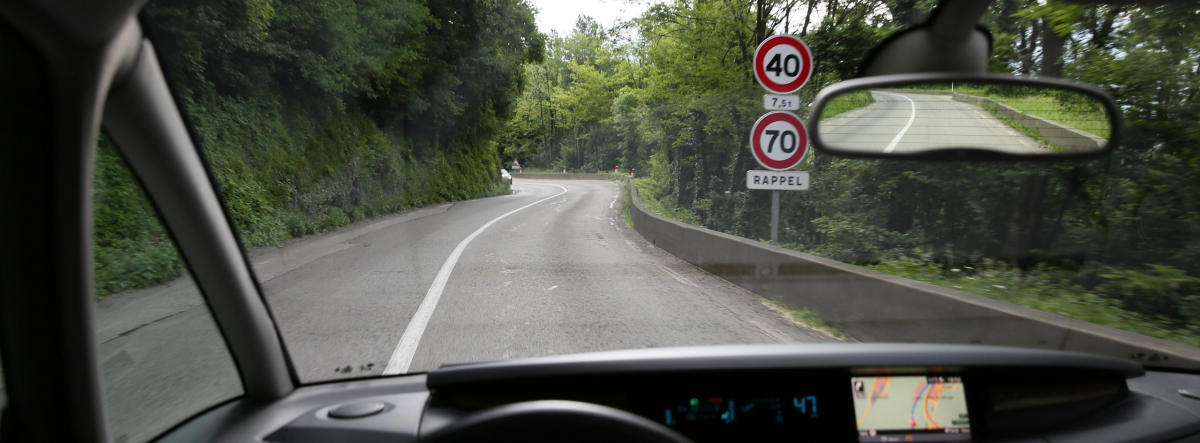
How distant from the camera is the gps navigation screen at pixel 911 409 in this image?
7.07 feet

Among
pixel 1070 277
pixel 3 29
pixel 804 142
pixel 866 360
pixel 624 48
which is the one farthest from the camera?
pixel 624 48

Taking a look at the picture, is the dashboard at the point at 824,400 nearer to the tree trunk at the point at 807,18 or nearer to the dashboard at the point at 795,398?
the dashboard at the point at 795,398

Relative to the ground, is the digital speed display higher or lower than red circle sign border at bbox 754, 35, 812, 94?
lower

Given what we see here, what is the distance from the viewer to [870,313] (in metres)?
5.47

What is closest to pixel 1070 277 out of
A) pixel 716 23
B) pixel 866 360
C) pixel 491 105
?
pixel 866 360

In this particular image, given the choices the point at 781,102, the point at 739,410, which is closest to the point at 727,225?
the point at 781,102

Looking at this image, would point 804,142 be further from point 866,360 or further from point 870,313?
point 866,360

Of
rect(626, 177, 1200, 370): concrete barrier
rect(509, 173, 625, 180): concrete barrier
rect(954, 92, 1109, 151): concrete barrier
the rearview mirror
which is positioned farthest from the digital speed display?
rect(509, 173, 625, 180): concrete barrier

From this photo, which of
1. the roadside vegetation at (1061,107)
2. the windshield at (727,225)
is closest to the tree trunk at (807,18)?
the windshield at (727,225)

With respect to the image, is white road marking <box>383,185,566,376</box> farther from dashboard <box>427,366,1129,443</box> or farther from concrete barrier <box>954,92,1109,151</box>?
concrete barrier <box>954,92,1109,151</box>

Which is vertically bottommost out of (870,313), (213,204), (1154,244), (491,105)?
(870,313)

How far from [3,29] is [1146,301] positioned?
22.7 feet

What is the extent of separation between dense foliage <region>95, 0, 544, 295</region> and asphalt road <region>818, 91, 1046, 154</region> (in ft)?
8.47

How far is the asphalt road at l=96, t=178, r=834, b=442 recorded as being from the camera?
2408mm
